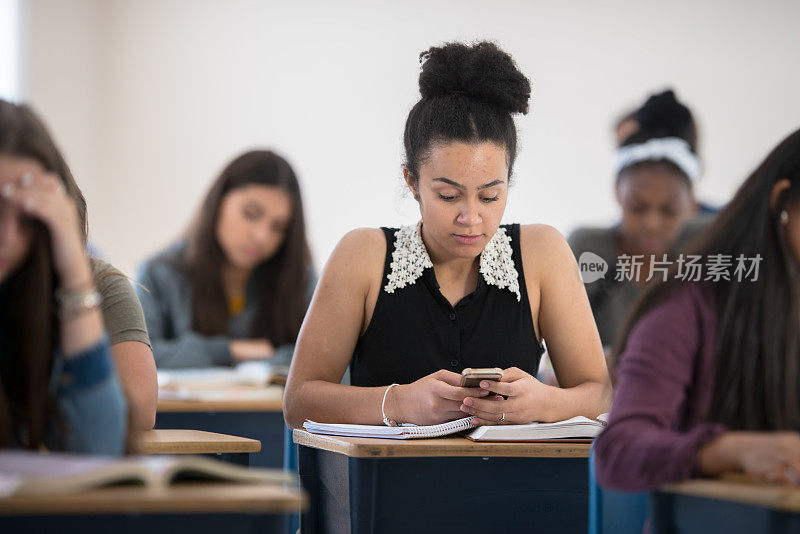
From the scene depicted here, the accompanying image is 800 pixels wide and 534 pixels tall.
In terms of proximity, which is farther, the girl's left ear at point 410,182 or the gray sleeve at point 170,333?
the gray sleeve at point 170,333

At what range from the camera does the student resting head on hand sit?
2113 millimetres

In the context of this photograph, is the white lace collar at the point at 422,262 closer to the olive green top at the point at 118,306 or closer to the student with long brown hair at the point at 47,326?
the olive green top at the point at 118,306

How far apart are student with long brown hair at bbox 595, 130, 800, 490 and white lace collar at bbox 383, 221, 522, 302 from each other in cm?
86

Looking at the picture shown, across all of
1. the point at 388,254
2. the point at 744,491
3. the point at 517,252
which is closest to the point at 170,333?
the point at 388,254

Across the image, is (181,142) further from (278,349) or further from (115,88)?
(278,349)

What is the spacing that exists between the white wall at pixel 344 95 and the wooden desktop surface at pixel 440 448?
4244 mm

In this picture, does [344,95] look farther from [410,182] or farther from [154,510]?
[154,510]

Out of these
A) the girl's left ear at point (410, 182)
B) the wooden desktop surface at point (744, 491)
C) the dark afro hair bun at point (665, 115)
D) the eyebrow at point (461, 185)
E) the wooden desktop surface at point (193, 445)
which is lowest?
the wooden desktop surface at point (193, 445)

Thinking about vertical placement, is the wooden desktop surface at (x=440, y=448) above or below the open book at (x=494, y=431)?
below

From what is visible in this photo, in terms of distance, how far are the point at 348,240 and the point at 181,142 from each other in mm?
4006

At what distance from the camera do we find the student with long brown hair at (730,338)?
1.33 metres

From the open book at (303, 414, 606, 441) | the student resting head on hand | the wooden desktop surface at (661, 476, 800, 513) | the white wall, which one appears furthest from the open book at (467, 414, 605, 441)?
the white wall

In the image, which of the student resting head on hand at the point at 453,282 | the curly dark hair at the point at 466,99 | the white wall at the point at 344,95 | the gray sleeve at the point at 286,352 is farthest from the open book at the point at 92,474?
the white wall at the point at 344,95

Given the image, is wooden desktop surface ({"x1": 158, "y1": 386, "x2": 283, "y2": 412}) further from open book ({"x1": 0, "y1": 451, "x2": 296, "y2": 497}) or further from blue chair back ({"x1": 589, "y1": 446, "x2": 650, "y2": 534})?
open book ({"x1": 0, "y1": 451, "x2": 296, "y2": 497})
